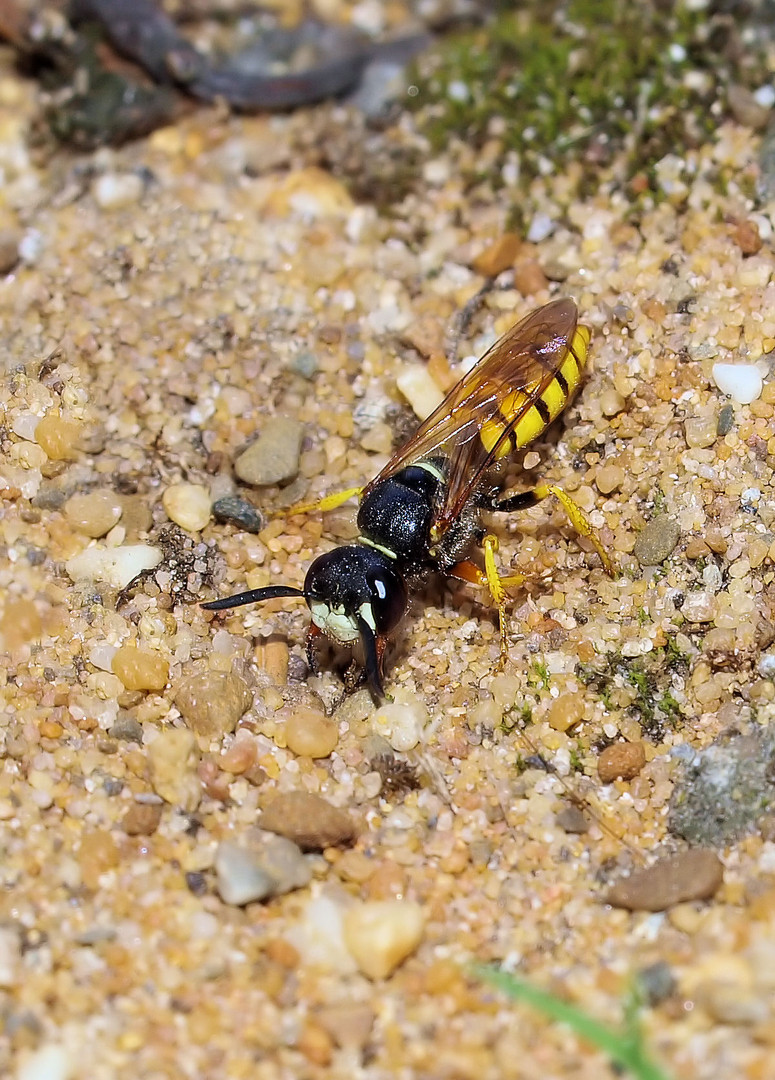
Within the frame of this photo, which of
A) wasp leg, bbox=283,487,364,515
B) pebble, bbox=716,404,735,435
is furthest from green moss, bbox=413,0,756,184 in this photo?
wasp leg, bbox=283,487,364,515

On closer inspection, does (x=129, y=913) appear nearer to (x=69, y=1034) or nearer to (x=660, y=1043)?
(x=69, y=1034)

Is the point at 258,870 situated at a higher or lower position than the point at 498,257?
lower

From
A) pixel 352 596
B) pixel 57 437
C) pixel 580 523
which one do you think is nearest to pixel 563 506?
pixel 580 523

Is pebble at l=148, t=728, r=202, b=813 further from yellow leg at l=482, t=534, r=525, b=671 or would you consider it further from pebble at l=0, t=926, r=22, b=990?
yellow leg at l=482, t=534, r=525, b=671

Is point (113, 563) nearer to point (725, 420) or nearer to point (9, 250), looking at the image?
point (9, 250)

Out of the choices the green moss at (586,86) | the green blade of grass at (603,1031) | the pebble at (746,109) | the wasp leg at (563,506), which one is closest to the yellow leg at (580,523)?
the wasp leg at (563,506)

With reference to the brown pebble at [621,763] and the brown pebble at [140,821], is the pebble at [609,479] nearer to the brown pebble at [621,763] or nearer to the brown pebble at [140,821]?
the brown pebble at [621,763]
